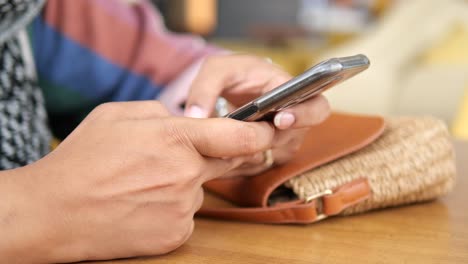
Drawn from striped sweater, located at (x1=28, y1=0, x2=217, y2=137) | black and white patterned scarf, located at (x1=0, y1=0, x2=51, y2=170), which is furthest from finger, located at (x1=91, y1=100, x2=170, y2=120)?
striped sweater, located at (x1=28, y1=0, x2=217, y2=137)

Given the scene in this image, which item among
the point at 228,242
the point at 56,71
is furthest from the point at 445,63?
the point at 228,242

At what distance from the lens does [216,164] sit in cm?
41

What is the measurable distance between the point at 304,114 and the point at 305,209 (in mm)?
79

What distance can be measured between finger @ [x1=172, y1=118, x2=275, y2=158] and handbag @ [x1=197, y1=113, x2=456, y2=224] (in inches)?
3.2

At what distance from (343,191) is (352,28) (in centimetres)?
359

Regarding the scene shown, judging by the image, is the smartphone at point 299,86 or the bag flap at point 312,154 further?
the bag flap at point 312,154

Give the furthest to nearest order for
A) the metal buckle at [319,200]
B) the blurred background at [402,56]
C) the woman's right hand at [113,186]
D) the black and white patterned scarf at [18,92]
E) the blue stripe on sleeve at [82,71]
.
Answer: the blurred background at [402,56] < the blue stripe on sleeve at [82,71] < the black and white patterned scarf at [18,92] < the metal buckle at [319,200] < the woman's right hand at [113,186]

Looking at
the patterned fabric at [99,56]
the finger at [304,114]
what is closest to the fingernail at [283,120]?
the finger at [304,114]

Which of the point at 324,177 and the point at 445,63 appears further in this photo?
the point at 445,63

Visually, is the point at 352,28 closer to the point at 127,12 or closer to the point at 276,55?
the point at 276,55

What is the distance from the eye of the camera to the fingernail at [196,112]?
→ 0.49 metres

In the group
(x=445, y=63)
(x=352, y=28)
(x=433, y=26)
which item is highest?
(x=352, y=28)

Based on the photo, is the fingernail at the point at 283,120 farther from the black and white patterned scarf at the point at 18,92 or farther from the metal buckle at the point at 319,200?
the black and white patterned scarf at the point at 18,92

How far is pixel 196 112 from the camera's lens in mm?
496
